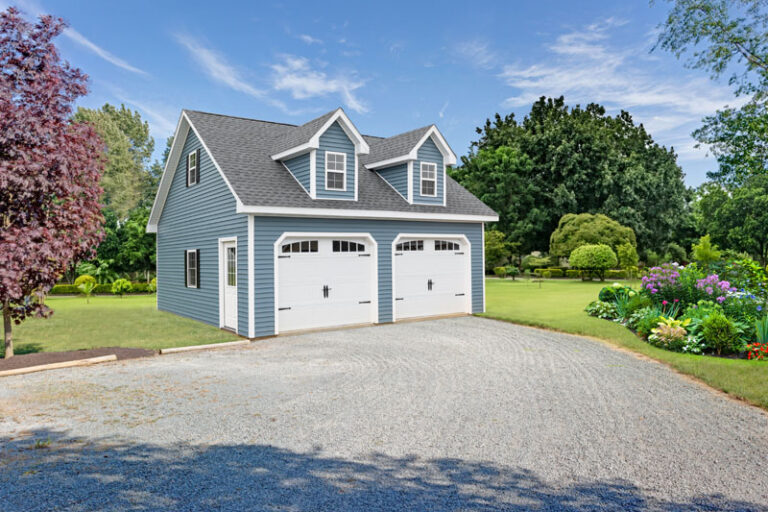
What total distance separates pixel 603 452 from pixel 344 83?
1024 inches

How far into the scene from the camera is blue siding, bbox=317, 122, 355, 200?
1354 centimetres

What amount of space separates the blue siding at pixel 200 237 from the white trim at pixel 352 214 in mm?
595

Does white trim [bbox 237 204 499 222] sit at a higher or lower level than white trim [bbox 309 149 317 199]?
A: lower

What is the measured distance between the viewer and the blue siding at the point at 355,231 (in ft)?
40.0

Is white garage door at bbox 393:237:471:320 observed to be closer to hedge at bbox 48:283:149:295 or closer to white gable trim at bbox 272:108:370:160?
white gable trim at bbox 272:108:370:160

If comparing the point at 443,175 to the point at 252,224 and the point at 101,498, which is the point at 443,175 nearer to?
the point at 252,224

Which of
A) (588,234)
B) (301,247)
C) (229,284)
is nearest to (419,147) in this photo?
(301,247)

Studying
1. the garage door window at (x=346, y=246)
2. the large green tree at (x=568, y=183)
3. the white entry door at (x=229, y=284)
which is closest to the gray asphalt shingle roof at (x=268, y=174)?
the garage door window at (x=346, y=246)

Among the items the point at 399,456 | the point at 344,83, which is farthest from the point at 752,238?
the point at 399,456

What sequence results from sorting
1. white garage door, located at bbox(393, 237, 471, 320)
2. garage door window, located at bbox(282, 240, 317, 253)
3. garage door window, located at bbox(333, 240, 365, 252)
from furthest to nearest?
white garage door, located at bbox(393, 237, 471, 320) < garage door window, located at bbox(333, 240, 365, 252) < garage door window, located at bbox(282, 240, 317, 253)

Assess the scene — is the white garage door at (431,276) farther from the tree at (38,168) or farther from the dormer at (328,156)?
the tree at (38,168)

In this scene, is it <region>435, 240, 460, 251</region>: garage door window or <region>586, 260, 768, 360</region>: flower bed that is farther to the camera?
<region>435, 240, 460, 251</region>: garage door window

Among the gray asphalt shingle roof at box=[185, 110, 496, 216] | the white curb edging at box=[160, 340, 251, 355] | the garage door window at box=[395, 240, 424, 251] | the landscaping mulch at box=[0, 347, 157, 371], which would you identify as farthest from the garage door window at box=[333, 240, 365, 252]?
the landscaping mulch at box=[0, 347, 157, 371]

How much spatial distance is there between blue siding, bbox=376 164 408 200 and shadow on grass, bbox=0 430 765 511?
11.4 meters
